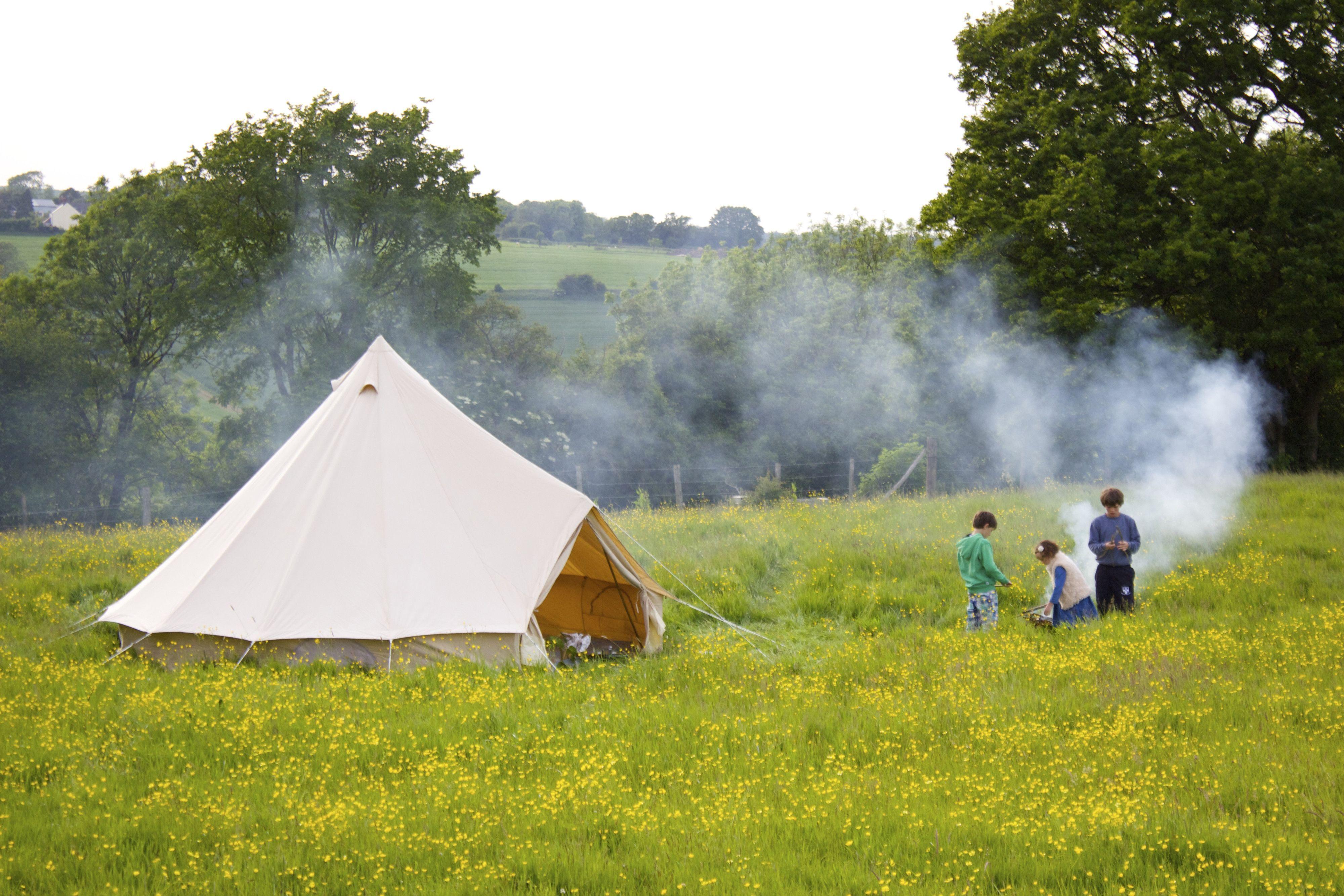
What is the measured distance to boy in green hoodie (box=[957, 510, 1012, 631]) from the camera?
885 cm

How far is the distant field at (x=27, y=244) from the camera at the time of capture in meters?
59.7

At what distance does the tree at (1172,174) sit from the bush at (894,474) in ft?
15.8

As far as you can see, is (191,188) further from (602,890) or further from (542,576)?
(602,890)

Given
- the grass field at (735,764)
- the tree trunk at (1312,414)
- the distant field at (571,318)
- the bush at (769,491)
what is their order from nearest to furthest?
the grass field at (735,764)
the tree trunk at (1312,414)
the bush at (769,491)
the distant field at (571,318)

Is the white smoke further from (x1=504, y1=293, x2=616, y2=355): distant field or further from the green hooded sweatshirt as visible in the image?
(x1=504, y1=293, x2=616, y2=355): distant field

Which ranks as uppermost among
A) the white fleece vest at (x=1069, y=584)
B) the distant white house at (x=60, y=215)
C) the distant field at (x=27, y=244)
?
the distant white house at (x=60, y=215)

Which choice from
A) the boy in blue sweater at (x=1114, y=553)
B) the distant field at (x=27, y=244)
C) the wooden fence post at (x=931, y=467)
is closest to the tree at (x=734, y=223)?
the distant field at (x=27, y=244)

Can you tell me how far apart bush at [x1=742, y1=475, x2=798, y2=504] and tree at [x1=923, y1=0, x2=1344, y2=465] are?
22.5ft

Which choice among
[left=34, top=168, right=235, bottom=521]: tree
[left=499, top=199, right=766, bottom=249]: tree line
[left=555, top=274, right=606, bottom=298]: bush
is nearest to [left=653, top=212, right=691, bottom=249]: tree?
[left=499, top=199, right=766, bottom=249]: tree line

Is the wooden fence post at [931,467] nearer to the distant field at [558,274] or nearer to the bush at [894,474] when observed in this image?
the bush at [894,474]

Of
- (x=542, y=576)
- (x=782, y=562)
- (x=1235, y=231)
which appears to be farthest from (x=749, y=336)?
(x=542, y=576)

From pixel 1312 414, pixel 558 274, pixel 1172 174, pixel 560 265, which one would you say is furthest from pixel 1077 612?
pixel 560 265

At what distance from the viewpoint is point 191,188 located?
92.7 feet

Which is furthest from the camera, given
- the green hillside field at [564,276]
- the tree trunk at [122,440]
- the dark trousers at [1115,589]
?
the green hillside field at [564,276]
